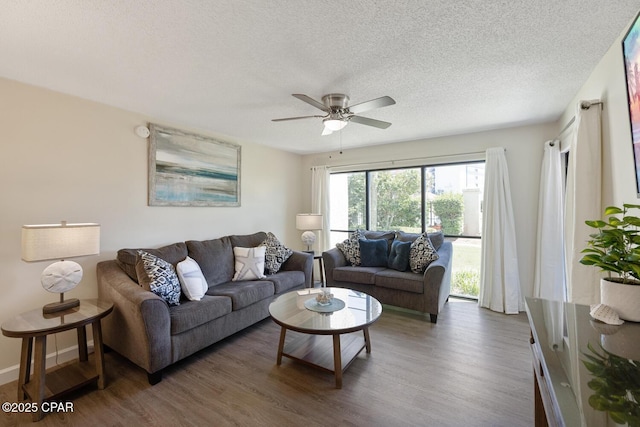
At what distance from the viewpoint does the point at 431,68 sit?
6.64 ft

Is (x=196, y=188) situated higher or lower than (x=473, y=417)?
higher

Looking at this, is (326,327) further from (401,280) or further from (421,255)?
(421,255)

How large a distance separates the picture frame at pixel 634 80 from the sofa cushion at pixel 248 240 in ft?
11.9

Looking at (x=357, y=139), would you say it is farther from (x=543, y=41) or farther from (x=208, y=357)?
(x=208, y=357)

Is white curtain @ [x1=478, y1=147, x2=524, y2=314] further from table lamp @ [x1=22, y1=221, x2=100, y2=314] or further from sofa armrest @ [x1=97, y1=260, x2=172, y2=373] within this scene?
table lamp @ [x1=22, y1=221, x2=100, y2=314]

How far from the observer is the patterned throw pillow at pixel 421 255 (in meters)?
3.39

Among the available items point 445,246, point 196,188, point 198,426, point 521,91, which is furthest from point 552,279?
point 196,188

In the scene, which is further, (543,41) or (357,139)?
(357,139)

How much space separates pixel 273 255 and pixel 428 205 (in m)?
2.55

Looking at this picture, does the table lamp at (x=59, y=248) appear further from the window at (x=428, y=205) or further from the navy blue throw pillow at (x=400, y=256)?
the window at (x=428, y=205)

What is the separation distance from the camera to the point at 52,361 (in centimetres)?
238

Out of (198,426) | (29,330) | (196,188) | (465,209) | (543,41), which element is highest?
(543,41)

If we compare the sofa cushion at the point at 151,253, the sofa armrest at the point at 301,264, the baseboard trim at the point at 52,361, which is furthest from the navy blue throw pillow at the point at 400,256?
the baseboard trim at the point at 52,361

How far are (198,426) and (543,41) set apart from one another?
324 cm
